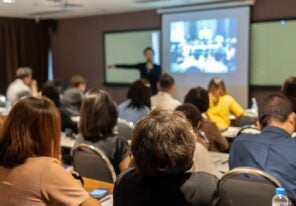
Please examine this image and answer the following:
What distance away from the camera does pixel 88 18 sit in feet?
30.5

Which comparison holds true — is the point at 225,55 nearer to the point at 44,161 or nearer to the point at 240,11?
the point at 240,11

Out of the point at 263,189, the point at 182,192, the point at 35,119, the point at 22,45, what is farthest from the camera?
the point at 22,45

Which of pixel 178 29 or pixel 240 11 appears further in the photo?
pixel 178 29

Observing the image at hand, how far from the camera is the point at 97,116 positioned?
2889 millimetres

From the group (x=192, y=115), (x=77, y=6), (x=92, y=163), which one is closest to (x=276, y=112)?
(x=192, y=115)

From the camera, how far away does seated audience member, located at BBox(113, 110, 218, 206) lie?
1519 mm

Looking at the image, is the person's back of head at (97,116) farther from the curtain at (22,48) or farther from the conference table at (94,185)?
the curtain at (22,48)

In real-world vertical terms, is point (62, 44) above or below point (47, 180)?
above

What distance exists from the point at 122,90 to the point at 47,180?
727 cm

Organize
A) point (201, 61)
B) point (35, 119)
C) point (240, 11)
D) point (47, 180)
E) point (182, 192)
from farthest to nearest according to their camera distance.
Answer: point (201, 61)
point (240, 11)
point (35, 119)
point (47, 180)
point (182, 192)

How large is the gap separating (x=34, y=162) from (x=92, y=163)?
1.05m

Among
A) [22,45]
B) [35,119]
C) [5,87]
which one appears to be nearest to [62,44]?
[22,45]

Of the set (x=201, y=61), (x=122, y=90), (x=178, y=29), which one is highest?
(x=178, y=29)

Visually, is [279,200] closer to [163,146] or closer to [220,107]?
[163,146]
